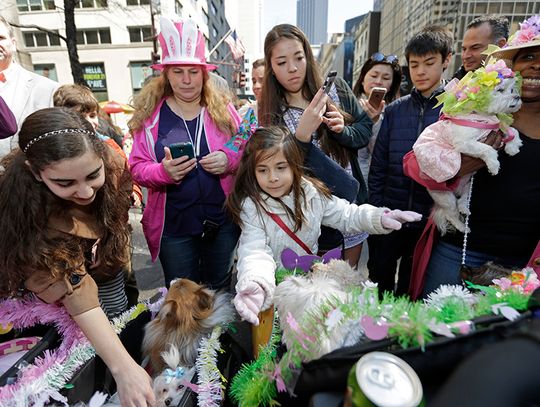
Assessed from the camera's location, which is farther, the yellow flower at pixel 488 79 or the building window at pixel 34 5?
the building window at pixel 34 5

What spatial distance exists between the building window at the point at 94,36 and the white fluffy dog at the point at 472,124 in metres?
29.5

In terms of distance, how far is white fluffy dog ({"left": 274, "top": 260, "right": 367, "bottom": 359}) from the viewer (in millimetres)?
815

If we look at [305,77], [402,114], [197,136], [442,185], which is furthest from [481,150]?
[197,136]

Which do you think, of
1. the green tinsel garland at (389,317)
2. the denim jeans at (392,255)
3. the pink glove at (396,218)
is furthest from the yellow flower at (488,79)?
the denim jeans at (392,255)

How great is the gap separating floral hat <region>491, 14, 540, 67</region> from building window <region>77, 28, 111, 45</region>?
2951cm

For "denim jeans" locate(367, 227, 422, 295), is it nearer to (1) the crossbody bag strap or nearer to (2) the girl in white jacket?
(2) the girl in white jacket

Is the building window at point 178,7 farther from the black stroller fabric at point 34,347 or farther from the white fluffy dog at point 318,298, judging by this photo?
the white fluffy dog at point 318,298

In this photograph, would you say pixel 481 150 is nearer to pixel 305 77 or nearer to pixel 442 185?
pixel 442 185

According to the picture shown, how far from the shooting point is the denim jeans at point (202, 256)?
2283mm

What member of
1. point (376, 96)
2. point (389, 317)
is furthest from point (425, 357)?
point (376, 96)

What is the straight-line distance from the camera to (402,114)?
2451 mm

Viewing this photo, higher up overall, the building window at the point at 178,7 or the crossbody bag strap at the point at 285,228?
the building window at the point at 178,7

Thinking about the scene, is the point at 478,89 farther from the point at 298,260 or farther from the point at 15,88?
the point at 15,88

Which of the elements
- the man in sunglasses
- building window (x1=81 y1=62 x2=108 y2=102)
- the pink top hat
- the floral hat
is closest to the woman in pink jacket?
the pink top hat
